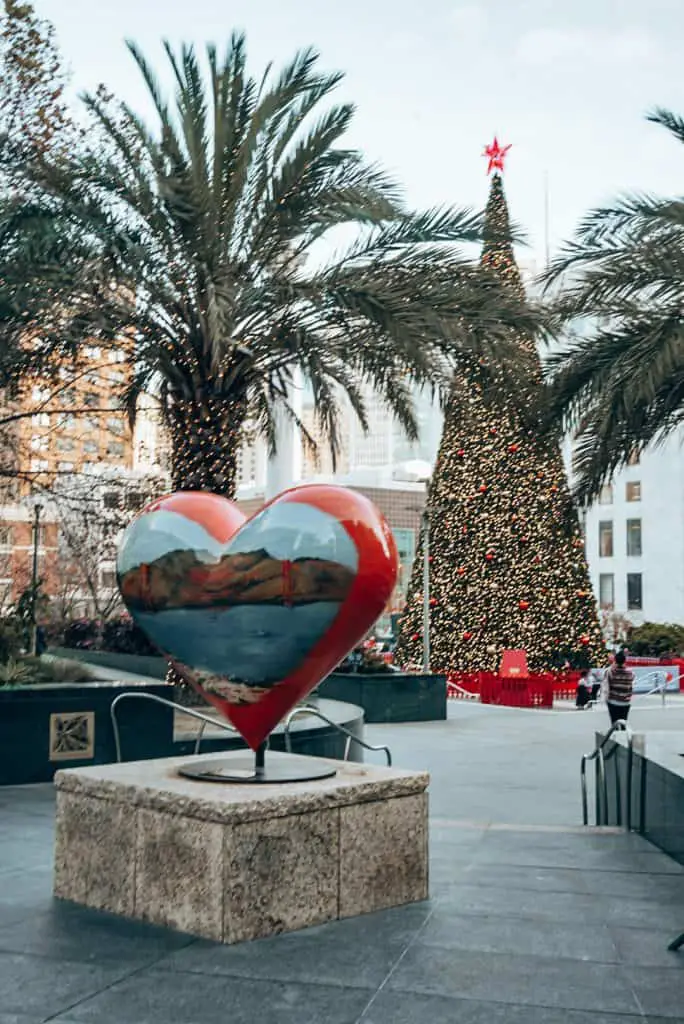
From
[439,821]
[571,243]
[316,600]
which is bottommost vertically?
[439,821]

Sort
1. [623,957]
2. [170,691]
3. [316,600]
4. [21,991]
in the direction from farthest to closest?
[170,691]
[316,600]
[623,957]
[21,991]

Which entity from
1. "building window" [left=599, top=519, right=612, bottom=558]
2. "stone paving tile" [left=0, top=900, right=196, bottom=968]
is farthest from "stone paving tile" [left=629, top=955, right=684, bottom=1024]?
"building window" [left=599, top=519, right=612, bottom=558]

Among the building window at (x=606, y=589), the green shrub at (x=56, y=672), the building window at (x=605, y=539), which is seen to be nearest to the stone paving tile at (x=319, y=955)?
the green shrub at (x=56, y=672)

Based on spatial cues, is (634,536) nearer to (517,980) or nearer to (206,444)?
(206,444)

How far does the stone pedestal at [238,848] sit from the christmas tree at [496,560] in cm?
2224

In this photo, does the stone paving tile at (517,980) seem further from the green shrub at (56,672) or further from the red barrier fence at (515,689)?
the red barrier fence at (515,689)

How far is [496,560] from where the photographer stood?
1153 inches

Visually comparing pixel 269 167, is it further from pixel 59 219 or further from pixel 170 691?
pixel 170 691

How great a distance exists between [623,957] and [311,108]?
38.4 feet

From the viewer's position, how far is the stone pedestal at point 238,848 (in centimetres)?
559

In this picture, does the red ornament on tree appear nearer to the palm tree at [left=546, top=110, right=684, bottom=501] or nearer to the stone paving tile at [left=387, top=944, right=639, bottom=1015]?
the palm tree at [left=546, top=110, right=684, bottom=501]

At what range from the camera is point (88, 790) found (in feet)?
20.8

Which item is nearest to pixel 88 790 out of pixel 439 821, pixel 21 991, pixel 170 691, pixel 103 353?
pixel 21 991

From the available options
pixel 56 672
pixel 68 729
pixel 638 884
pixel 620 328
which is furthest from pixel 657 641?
pixel 638 884
